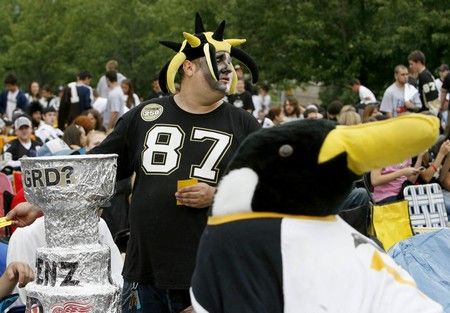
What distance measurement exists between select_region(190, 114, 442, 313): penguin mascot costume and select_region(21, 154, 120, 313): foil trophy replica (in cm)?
93

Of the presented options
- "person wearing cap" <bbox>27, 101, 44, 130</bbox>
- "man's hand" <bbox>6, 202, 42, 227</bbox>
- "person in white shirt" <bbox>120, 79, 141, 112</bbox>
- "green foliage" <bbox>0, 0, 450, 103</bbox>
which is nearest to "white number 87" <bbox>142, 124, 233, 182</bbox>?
"man's hand" <bbox>6, 202, 42, 227</bbox>

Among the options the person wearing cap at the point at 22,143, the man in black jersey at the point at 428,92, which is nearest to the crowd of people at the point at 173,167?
the person wearing cap at the point at 22,143

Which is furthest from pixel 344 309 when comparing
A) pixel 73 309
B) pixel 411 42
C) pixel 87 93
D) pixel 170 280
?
pixel 411 42

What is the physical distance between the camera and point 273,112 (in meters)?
18.0

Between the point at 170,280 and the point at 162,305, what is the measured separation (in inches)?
8.2

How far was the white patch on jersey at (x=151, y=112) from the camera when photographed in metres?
5.28

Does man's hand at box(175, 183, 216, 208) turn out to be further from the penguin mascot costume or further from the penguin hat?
the penguin mascot costume

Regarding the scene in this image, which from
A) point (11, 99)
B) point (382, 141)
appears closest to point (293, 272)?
point (382, 141)

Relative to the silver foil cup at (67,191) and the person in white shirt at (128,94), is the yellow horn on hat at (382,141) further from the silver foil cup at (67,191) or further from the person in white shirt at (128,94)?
the person in white shirt at (128,94)

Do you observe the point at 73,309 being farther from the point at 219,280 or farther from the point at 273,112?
the point at 273,112

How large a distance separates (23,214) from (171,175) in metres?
0.77

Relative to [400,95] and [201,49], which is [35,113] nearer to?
[400,95]

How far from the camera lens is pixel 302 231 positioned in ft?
11.5

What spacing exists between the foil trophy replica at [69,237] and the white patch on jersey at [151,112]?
2.65ft
